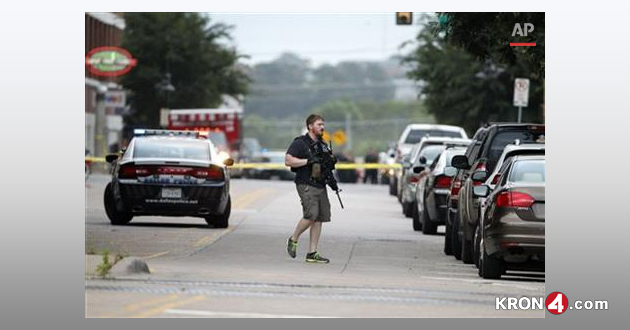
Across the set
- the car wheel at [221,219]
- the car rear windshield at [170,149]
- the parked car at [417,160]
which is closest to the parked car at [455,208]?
the car wheel at [221,219]

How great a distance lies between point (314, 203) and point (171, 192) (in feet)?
22.0

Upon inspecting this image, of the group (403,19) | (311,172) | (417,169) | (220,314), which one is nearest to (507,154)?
(311,172)

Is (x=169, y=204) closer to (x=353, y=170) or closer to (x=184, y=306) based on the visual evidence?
(x=184, y=306)

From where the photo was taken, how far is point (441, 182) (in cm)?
2747

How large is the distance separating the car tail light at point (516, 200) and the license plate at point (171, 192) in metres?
9.68

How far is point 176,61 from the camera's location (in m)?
70.8

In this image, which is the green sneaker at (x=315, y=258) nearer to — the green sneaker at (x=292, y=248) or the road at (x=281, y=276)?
the road at (x=281, y=276)

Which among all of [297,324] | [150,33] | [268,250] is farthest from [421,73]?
[297,324]

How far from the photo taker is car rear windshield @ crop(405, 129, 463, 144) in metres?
48.3

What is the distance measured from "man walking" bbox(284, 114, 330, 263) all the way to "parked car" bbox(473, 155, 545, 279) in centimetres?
243

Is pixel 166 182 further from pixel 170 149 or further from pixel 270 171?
pixel 270 171

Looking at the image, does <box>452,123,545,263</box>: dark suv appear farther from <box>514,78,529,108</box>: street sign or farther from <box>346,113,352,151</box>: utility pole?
<box>346,113,352,151</box>: utility pole

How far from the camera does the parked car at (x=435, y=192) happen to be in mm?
27500

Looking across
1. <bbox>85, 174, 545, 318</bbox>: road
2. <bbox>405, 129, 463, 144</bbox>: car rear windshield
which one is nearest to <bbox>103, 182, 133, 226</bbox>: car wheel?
<bbox>85, 174, 545, 318</bbox>: road
